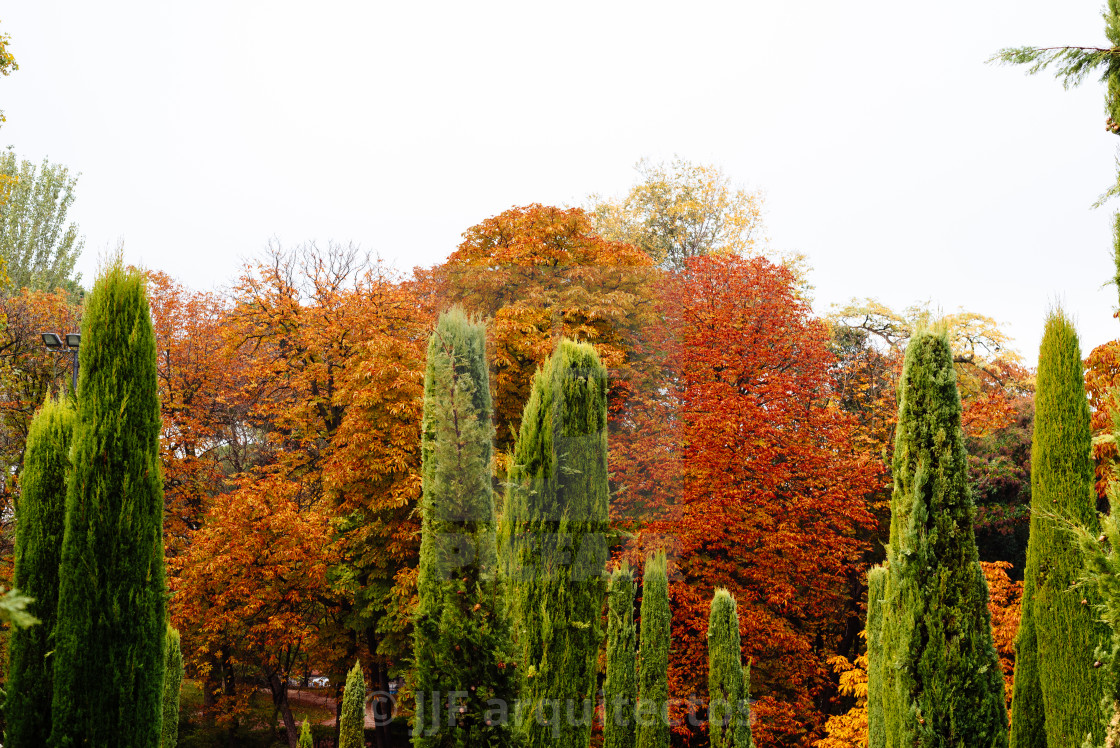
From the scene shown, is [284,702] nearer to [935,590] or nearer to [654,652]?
[654,652]

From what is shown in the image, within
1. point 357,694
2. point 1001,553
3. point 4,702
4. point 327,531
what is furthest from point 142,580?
point 1001,553

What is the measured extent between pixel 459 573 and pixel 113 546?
8.12ft

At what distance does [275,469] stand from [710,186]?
15.7m

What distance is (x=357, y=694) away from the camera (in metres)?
10.9

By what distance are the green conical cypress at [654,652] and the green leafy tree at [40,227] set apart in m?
24.9

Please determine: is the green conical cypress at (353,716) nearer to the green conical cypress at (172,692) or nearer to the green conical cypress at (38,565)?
the green conical cypress at (172,692)

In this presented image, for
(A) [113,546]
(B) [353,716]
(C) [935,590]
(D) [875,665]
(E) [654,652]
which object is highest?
(A) [113,546]

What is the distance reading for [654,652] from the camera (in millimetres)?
10672

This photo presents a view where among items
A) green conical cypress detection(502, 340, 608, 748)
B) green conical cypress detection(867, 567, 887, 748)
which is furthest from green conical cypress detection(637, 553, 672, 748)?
green conical cypress detection(502, 340, 608, 748)

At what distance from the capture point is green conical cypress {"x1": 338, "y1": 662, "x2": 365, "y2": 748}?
10.7m

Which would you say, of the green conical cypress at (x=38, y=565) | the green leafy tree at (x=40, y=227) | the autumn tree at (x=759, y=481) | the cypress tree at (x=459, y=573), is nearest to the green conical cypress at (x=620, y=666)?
the autumn tree at (x=759, y=481)

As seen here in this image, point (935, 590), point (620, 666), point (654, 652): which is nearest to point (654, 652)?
point (654, 652)

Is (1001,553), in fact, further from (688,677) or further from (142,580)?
(142,580)

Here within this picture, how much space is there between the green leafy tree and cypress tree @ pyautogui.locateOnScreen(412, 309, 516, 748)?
25.5m
